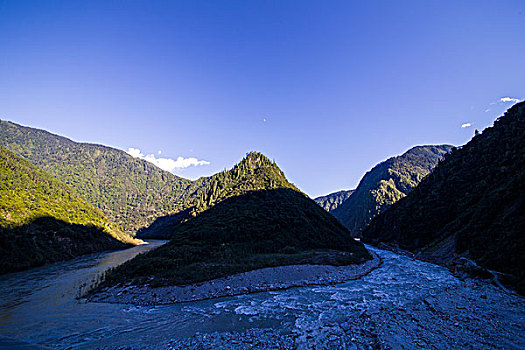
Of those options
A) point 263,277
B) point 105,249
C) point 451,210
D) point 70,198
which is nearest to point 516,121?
point 451,210

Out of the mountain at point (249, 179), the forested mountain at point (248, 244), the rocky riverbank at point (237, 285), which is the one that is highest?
the mountain at point (249, 179)

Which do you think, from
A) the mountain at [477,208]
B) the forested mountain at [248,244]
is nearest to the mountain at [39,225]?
the forested mountain at [248,244]

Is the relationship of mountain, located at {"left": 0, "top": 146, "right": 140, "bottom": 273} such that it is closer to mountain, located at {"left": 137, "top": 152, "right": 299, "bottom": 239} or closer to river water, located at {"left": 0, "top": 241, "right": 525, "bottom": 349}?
river water, located at {"left": 0, "top": 241, "right": 525, "bottom": 349}

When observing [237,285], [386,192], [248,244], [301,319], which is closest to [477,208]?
[301,319]

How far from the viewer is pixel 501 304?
1775 centimetres

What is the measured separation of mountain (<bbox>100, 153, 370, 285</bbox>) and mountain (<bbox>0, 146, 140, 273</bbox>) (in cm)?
2869

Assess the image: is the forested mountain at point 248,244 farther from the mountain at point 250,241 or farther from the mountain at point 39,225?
the mountain at point 39,225

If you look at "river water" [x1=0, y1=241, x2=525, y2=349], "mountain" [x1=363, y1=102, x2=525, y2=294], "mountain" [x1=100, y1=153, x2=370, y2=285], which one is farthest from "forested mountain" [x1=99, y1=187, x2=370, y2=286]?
"mountain" [x1=363, y1=102, x2=525, y2=294]

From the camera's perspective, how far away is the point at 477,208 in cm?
3806

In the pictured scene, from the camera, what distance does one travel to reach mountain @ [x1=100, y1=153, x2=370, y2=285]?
31056 mm

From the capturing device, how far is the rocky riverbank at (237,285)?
2312cm

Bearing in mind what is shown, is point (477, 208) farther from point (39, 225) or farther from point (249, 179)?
point (39, 225)

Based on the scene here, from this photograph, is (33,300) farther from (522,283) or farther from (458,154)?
(458,154)

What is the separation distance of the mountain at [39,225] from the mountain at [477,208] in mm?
75683
